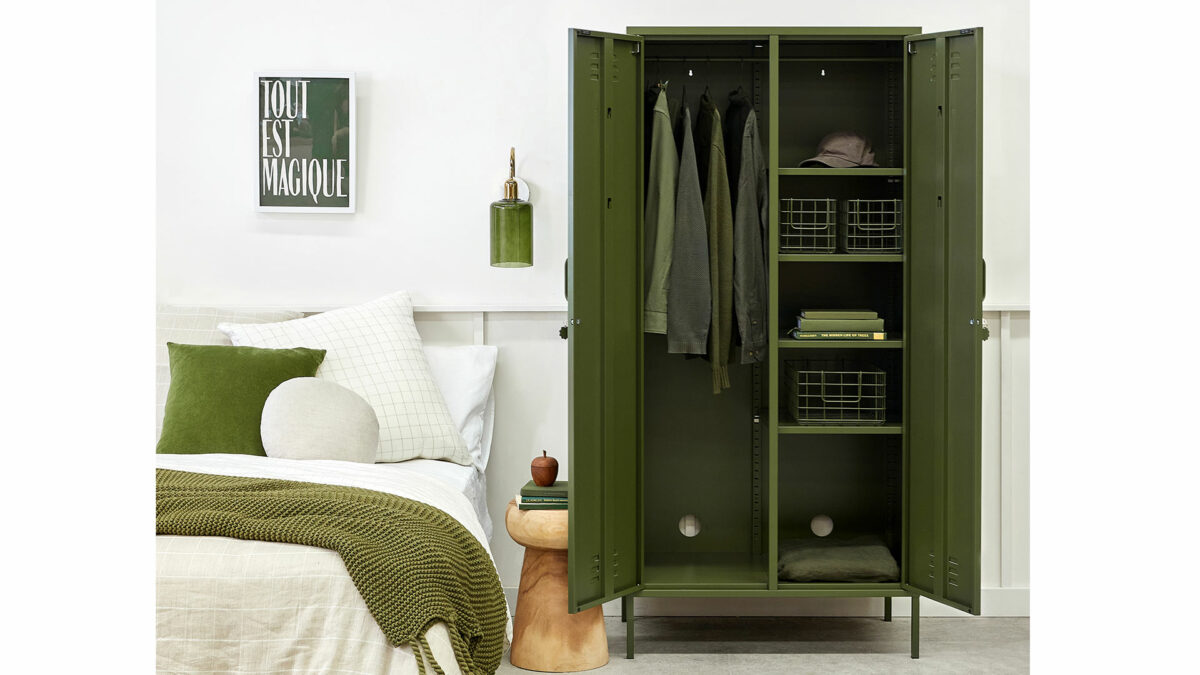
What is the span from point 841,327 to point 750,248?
39 cm

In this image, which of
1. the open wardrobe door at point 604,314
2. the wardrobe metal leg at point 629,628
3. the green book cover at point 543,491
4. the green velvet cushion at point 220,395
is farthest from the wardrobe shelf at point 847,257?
the green velvet cushion at point 220,395

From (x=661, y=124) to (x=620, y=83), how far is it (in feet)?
0.65

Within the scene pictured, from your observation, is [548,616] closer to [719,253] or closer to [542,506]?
[542,506]

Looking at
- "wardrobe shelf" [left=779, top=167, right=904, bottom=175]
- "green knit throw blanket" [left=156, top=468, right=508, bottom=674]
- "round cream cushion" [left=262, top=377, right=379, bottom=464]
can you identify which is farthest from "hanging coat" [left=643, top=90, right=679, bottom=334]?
"green knit throw blanket" [left=156, top=468, right=508, bottom=674]

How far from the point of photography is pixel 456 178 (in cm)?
314

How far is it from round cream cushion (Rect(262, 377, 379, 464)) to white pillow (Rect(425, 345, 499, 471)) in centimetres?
59

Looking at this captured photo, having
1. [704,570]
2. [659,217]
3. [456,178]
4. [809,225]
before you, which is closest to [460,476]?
[704,570]

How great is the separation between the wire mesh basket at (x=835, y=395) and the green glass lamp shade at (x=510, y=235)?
100 centimetres

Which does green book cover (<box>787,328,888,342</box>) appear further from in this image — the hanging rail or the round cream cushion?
the round cream cushion

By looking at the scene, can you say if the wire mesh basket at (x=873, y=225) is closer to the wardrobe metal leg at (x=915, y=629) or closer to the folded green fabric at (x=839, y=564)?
the folded green fabric at (x=839, y=564)

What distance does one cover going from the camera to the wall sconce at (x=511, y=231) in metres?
3.00

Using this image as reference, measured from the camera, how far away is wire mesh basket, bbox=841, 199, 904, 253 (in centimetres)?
278

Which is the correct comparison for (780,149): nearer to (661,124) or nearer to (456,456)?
(661,124)
